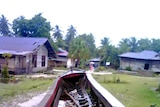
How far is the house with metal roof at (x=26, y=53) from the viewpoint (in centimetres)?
2409

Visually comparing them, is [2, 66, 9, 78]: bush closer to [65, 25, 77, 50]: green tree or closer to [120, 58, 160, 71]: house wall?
[120, 58, 160, 71]: house wall

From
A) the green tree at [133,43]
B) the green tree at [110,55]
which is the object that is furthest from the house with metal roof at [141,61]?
the green tree at [133,43]

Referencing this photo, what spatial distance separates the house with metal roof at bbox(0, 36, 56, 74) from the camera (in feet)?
79.0

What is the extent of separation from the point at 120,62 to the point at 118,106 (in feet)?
120

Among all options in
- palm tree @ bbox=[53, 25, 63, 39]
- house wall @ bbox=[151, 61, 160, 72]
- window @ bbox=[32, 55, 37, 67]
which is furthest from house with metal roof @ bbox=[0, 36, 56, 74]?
palm tree @ bbox=[53, 25, 63, 39]

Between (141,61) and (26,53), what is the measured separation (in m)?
18.7

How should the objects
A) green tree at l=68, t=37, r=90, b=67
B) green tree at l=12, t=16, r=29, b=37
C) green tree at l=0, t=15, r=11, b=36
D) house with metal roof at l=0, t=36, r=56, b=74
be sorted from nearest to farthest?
house with metal roof at l=0, t=36, r=56, b=74
green tree at l=68, t=37, r=90, b=67
green tree at l=12, t=16, r=29, b=37
green tree at l=0, t=15, r=11, b=36

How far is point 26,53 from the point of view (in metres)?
24.0

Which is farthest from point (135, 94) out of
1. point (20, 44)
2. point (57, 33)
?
point (57, 33)

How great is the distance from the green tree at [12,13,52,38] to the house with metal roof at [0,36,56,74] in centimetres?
1034

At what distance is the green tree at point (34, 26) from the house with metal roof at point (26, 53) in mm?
10345

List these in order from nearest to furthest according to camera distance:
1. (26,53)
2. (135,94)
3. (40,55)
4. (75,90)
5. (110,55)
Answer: (75,90), (135,94), (26,53), (40,55), (110,55)

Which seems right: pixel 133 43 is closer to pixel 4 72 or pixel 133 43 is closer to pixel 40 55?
pixel 40 55

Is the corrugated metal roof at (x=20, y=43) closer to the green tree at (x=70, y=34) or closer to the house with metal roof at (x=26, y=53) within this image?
the house with metal roof at (x=26, y=53)
